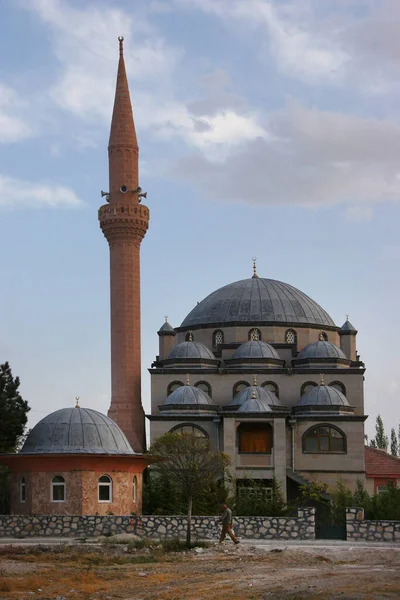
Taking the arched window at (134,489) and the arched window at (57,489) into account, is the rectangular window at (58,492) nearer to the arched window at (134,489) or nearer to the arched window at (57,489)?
the arched window at (57,489)

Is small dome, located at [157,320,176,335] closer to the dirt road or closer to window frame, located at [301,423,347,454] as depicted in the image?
window frame, located at [301,423,347,454]

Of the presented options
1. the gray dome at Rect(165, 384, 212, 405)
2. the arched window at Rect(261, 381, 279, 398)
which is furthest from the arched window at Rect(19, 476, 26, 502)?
the arched window at Rect(261, 381, 279, 398)

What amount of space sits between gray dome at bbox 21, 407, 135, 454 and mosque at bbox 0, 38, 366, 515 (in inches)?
235

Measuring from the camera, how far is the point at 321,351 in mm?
44000

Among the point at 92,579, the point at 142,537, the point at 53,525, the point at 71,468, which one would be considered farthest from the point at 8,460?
the point at 92,579

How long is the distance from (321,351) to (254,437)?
5.68 m

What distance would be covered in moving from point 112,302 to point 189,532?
63.7 ft

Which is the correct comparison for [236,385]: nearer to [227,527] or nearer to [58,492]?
[58,492]

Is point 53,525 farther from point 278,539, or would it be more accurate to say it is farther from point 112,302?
point 112,302

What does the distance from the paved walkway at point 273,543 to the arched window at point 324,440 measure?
1543 centimetres

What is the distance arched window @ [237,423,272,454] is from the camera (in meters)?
39.8

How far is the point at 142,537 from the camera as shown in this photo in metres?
24.9

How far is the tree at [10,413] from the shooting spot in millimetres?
35938

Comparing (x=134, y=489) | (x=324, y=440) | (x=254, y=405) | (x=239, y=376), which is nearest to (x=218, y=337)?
(x=239, y=376)
